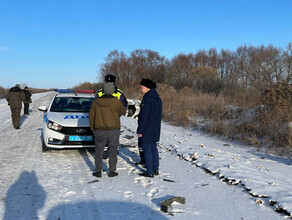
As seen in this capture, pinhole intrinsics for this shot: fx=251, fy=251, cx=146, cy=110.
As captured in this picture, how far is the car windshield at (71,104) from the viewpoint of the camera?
293 inches

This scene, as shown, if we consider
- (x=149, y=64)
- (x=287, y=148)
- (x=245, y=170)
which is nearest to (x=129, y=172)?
(x=245, y=170)

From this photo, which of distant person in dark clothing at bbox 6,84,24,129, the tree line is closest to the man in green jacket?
distant person in dark clothing at bbox 6,84,24,129

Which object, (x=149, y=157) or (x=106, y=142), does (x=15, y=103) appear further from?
(x=149, y=157)

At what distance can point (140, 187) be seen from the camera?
4.50m

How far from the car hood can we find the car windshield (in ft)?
1.39

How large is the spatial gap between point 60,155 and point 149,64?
4452 centimetres

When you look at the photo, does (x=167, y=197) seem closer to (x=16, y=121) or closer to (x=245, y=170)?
(x=245, y=170)

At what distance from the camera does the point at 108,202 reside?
3.84 metres

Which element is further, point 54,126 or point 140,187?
point 54,126

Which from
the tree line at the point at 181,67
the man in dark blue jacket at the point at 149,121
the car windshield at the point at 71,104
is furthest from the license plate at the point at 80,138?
the tree line at the point at 181,67

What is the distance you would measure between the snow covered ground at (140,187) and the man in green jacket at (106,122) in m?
0.46

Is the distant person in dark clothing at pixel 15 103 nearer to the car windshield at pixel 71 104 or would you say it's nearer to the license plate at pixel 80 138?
the car windshield at pixel 71 104

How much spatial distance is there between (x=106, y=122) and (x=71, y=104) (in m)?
3.28

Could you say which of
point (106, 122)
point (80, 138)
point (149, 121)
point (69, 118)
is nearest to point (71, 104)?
point (69, 118)
